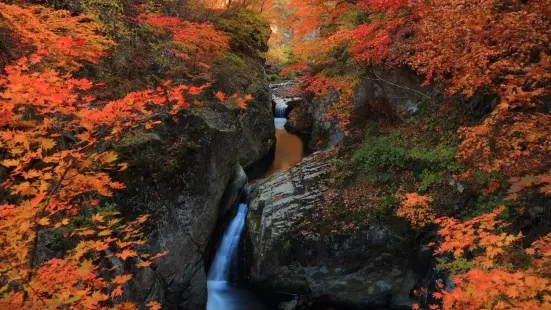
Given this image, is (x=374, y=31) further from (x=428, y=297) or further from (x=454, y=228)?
(x=428, y=297)

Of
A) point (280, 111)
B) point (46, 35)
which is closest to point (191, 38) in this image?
point (46, 35)

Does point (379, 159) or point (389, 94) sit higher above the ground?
point (389, 94)

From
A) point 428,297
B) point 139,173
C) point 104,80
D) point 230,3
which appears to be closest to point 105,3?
point 104,80

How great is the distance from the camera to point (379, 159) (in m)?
11.0

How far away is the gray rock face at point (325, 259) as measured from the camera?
948 cm

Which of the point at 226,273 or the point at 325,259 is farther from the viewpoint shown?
the point at 226,273

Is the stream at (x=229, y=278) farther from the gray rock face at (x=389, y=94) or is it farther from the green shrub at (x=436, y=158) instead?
the gray rock face at (x=389, y=94)

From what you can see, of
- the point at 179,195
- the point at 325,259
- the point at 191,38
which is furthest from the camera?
the point at 191,38

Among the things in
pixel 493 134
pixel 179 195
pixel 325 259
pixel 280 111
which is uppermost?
pixel 493 134

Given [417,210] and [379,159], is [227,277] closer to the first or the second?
[379,159]

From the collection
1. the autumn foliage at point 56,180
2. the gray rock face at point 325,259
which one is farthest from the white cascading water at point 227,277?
the autumn foliage at point 56,180

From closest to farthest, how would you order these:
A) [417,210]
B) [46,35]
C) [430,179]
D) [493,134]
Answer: [493,134], [46,35], [417,210], [430,179]

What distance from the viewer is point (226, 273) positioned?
11742 millimetres

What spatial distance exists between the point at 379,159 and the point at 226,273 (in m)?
6.57
